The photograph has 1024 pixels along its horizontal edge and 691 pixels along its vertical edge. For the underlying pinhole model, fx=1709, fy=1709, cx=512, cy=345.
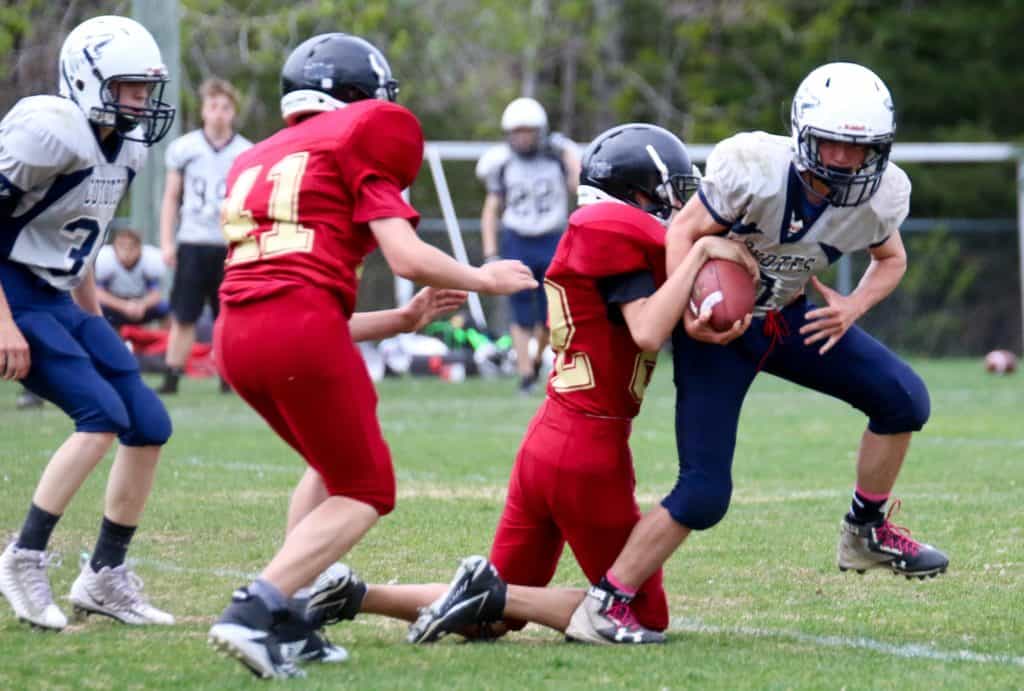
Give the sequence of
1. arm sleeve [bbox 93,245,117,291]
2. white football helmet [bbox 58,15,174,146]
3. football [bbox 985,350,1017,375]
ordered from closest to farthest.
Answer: white football helmet [bbox 58,15,174,146] < arm sleeve [bbox 93,245,117,291] < football [bbox 985,350,1017,375]

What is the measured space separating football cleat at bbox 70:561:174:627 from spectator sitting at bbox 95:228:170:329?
7.51 m

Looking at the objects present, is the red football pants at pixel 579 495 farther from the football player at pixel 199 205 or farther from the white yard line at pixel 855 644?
the football player at pixel 199 205

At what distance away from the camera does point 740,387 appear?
439cm

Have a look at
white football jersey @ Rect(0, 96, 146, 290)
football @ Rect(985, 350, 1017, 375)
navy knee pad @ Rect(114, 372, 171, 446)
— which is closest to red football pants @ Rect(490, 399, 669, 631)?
navy knee pad @ Rect(114, 372, 171, 446)

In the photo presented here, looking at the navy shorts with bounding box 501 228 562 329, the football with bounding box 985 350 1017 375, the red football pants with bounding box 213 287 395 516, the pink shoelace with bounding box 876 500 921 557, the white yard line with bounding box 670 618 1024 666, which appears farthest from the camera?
the football with bounding box 985 350 1017 375

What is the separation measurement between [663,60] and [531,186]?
13.2m

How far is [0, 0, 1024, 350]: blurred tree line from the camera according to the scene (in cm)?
2166

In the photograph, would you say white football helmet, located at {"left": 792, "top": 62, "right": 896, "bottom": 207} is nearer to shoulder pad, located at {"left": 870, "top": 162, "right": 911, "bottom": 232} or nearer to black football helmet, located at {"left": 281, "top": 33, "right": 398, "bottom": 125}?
shoulder pad, located at {"left": 870, "top": 162, "right": 911, "bottom": 232}

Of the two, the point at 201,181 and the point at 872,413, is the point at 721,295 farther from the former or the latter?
the point at 201,181

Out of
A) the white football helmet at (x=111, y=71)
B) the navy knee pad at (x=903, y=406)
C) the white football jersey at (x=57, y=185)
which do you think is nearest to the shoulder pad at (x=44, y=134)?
the white football jersey at (x=57, y=185)

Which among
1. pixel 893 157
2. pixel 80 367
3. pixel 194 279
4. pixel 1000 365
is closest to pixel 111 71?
pixel 80 367

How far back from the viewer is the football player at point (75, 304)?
4551 mm

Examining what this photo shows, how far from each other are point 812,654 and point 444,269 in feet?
4.24

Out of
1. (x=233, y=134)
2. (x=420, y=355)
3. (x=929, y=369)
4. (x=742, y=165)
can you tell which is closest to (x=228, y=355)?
(x=742, y=165)
